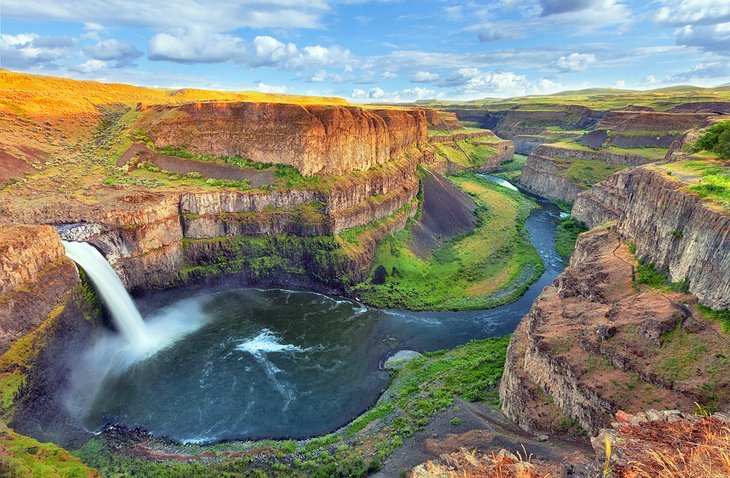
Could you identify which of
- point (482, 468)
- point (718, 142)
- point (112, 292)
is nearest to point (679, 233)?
point (718, 142)

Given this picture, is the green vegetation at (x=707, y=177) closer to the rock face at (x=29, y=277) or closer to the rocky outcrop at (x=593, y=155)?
the rock face at (x=29, y=277)

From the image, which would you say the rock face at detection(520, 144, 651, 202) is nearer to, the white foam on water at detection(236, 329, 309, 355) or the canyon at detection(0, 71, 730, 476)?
the canyon at detection(0, 71, 730, 476)

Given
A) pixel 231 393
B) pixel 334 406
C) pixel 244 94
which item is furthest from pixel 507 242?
pixel 244 94

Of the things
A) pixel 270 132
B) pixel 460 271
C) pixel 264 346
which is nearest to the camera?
pixel 264 346

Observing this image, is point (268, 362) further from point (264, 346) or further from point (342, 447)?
point (342, 447)

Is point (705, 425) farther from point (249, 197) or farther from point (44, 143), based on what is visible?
point (44, 143)
